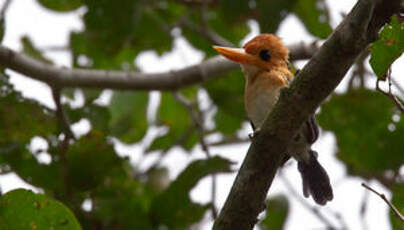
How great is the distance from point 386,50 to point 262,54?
159cm

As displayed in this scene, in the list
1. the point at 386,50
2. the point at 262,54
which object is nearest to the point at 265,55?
the point at 262,54

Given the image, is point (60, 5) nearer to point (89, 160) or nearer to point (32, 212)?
point (89, 160)

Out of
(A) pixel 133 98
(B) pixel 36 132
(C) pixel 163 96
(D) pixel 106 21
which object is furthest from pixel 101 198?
(C) pixel 163 96

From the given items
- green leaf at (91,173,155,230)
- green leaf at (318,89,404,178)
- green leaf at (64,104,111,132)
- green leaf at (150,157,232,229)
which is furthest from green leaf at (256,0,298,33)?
green leaf at (91,173,155,230)

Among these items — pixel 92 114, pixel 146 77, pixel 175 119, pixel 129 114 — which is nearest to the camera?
pixel 92 114

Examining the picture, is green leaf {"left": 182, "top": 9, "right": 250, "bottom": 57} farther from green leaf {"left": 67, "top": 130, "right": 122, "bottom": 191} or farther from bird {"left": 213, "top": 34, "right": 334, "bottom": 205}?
green leaf {"left": 67, "top": 130, "right": 122, "bottom": 191}

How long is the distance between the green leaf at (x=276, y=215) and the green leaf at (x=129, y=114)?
1.04 m

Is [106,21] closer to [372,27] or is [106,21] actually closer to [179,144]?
[179,144]

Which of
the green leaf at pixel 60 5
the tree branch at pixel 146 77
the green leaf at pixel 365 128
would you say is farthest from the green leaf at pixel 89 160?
the green leaf at pixel 60 5

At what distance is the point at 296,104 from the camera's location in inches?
82.7

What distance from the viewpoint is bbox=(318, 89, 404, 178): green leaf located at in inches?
145

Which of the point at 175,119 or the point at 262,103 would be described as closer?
the point at 262,103

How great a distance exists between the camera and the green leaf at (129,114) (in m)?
4.40

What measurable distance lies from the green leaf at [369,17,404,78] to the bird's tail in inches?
58.0
